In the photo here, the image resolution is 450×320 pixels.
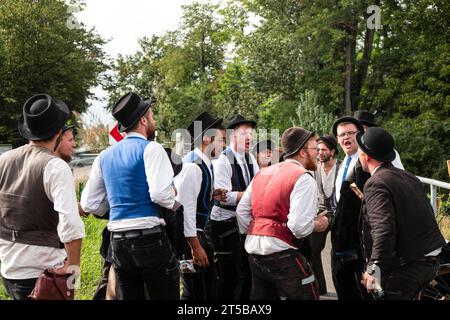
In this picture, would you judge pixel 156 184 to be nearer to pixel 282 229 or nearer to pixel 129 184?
pixel 129 184

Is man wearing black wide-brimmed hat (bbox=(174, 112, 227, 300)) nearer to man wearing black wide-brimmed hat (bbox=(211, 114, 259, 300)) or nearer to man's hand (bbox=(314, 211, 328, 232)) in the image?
man wearing black wide-brimmed hat (bbox=(211, 114, 259, 300))

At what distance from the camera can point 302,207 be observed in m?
5.23

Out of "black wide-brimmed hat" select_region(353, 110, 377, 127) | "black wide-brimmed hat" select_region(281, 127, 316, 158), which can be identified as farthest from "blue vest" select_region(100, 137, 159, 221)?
"black wide-brimmed hat" select_region(353, 110, 377, 127)

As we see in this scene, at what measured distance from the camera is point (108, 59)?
54406 millimetres

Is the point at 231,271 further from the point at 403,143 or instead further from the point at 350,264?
the point at 403,143

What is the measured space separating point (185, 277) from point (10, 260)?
7.03ft

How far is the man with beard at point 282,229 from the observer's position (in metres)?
5.23

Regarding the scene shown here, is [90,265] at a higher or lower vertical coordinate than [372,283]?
lower

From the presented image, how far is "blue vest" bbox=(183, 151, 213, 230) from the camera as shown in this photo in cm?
638

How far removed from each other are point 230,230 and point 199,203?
26.9 inches

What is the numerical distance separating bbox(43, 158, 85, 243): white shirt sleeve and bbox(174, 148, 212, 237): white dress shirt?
5.37 feet

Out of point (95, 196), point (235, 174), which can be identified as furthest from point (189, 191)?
point (235, 174)

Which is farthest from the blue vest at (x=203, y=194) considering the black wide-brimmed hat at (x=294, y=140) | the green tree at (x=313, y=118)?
the green tree at (x=313, y=118)
